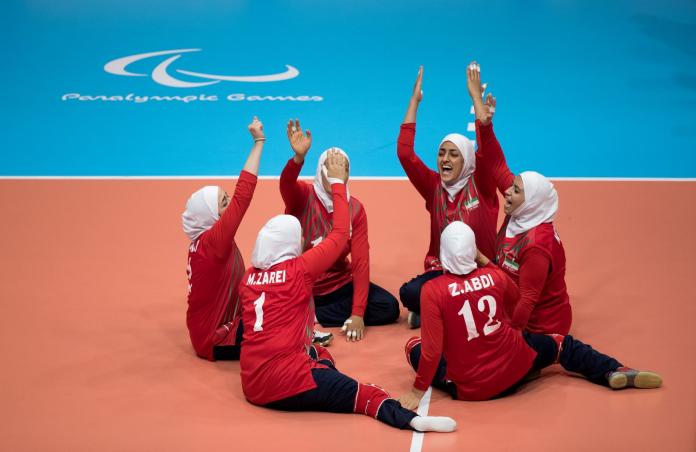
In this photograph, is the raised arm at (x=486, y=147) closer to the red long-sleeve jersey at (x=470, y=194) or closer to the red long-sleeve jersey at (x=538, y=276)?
the red long-sleeve jersey at (x=470, y=194)

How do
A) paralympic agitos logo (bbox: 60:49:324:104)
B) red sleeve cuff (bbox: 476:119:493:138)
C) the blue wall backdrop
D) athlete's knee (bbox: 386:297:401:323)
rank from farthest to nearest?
paralympic agitos logo (bbox: 60:49:324:104) < the blue wall backdrop < athlete's knee (bbox: 386:297:401:323) < red sleeve cuff (bbox: 476:119:493:138)

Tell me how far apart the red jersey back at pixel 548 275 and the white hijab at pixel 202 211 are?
202 cm

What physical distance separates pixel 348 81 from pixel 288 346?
7321 mm

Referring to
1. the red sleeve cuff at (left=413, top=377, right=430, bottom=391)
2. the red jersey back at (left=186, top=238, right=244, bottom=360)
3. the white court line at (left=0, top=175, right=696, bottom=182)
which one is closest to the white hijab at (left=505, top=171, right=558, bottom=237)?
the red sleeve cuff at (left=413, top=377, right=430, bottom=391)

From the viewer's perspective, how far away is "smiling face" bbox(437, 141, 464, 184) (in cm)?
644

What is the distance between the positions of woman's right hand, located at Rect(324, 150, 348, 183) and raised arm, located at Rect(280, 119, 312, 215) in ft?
0.59

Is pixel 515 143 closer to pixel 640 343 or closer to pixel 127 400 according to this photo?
pixel 640 343

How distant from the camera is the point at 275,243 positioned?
212 inches

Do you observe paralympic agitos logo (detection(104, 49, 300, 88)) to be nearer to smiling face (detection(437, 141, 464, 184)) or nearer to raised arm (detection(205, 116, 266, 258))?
smiling face (detection(437, 141, 464, 184))

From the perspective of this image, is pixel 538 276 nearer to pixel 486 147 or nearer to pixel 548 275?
pixel 548 275

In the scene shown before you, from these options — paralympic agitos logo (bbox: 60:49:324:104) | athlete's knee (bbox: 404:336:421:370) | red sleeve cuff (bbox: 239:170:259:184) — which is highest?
paralympic agitos logo (bbox: 60:49:324:104)

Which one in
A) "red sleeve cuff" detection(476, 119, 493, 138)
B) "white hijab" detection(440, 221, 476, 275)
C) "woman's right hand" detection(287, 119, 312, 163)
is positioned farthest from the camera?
"red sleeve cuff" detection(476, 119, 493, 138)

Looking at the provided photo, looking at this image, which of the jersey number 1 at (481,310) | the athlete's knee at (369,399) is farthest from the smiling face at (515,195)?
the athlete's knee at (369,399)

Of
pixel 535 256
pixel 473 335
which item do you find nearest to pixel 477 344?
pixel 473 335
